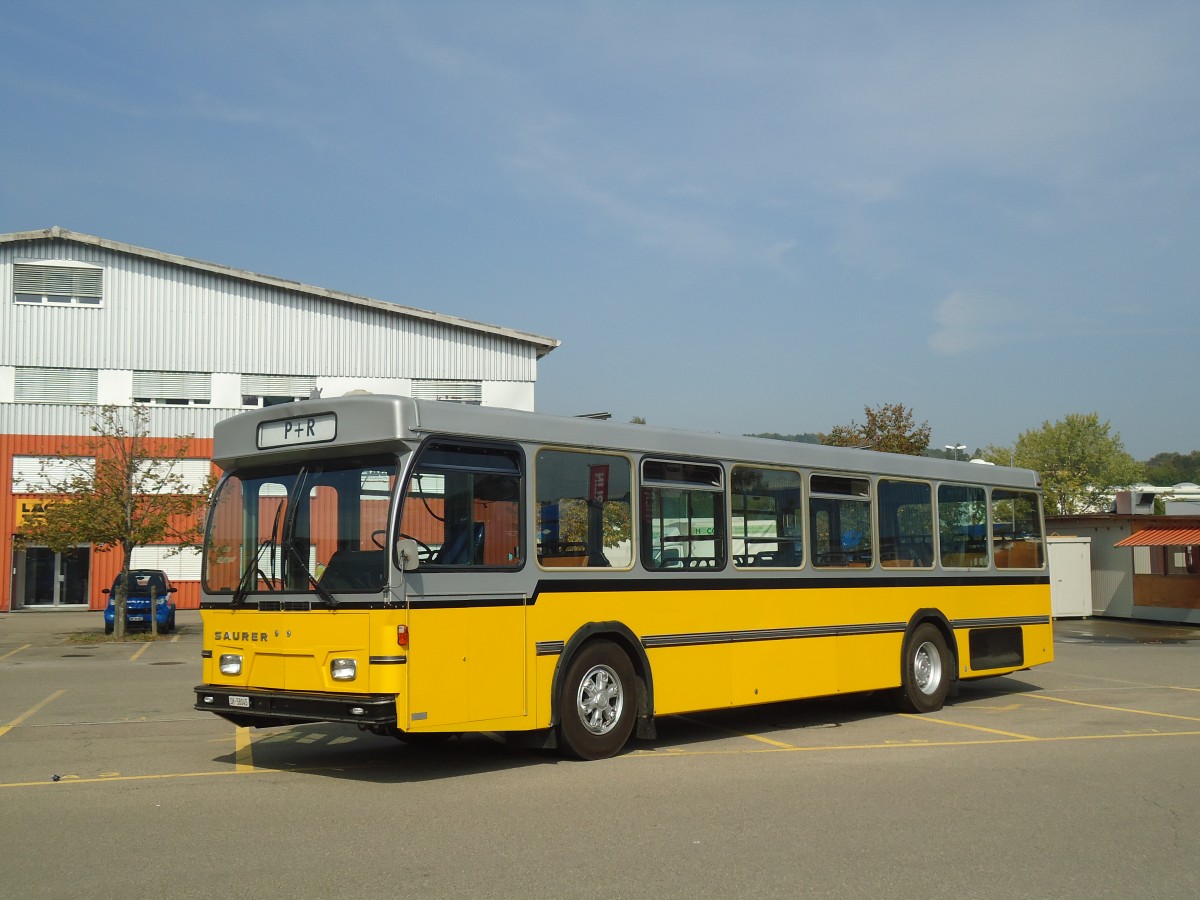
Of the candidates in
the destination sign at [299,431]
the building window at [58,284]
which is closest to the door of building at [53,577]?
the building window at [58,284]

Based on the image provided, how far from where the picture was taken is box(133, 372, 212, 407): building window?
135ft

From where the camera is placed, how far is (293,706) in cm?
885

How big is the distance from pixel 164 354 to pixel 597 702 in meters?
34.8

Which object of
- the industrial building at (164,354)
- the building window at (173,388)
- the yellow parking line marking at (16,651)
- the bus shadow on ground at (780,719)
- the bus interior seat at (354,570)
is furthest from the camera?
the building window at (173,388)

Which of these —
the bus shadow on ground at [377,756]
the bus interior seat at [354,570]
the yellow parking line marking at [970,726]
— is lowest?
the yellow parking line marking at [970,726]

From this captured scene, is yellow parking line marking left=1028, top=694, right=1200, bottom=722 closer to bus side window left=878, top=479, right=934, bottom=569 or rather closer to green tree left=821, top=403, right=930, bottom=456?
bus side window left=878, top=479, right=934, bottom=569

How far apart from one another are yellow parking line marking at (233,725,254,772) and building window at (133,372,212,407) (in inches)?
1235

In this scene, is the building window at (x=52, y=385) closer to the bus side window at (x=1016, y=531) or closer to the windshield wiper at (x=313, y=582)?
the bus side window at (x=1016, y=531)

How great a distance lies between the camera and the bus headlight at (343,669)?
8.66 m

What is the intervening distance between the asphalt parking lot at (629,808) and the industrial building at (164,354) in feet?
94.7

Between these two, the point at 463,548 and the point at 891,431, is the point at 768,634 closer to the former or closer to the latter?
the point at 463,548

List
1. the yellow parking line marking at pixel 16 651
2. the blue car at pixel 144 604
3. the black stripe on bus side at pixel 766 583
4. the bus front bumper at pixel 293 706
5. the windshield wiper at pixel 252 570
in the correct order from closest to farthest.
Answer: the bus front bumper at pixel 293 706, the windshield wiper at pixel 252 570, the black stripe on bus side at pixel 766 583, the yellow parking line marking at pixel 16 651, the blue car at pixel 144 604

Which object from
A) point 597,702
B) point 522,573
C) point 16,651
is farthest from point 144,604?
point 522,573

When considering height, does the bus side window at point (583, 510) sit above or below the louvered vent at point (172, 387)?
below
